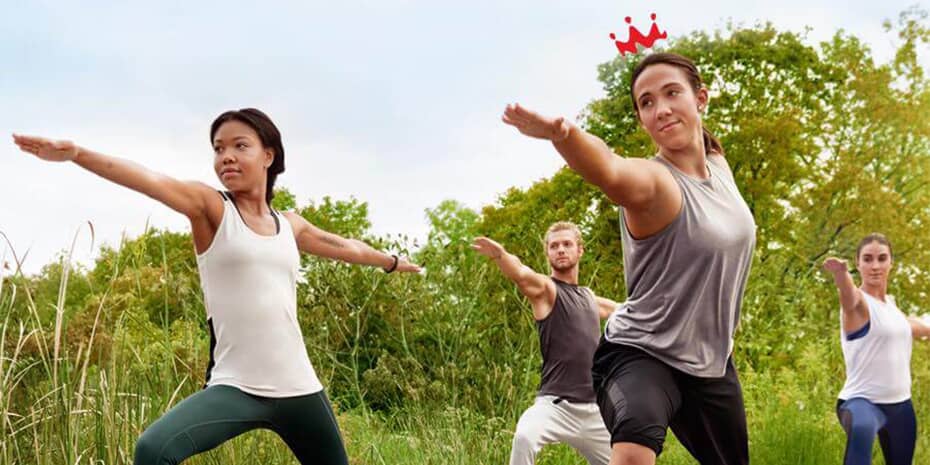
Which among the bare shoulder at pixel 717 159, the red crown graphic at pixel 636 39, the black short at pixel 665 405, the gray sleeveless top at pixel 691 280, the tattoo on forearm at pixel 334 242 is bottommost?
the black short at pixel 665 405

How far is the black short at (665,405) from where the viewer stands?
322 cm

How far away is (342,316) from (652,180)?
6827mm

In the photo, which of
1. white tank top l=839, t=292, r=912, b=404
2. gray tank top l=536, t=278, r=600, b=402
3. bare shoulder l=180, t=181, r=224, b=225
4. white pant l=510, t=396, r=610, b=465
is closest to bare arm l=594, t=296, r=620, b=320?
gray tank top l=536, t=278, r=600, b=402

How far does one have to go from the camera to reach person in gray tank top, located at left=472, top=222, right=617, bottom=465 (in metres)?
5.61

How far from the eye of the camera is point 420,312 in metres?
8.77

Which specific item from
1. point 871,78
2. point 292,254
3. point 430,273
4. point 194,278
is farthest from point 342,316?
point 871,78

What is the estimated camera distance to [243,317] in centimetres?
390

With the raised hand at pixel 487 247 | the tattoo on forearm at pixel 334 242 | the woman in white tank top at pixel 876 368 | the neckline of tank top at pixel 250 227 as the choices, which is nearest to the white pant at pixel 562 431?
the raised hand at pixel 487 247

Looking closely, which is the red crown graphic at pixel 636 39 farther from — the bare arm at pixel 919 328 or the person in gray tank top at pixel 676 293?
the bare arm at pixel 919 328

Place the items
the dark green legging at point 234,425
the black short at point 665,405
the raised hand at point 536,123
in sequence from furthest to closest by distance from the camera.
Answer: the dark green legging at point 234,425 → the black short at point 665,405 → the raised hand at point 536,123

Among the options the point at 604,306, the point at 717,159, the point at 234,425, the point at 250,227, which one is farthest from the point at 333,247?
the point at 604,306

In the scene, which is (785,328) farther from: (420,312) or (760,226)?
(420,312)

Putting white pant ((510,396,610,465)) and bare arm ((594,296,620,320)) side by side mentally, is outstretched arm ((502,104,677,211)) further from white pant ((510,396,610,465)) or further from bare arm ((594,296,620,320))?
bare arm ((594,296,620,320))

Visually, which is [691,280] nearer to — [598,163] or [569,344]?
[598,163]
